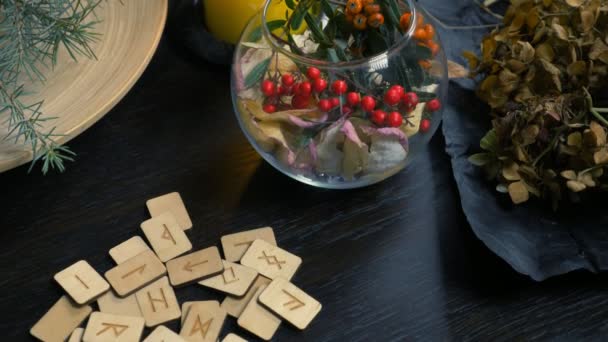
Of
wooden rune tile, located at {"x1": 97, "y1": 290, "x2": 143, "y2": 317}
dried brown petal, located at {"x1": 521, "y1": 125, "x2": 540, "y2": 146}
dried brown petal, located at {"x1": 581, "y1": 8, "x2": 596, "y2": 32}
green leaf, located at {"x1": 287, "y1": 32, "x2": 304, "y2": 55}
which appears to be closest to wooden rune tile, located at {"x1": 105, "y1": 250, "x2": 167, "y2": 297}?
wooden rune tile, located at {"x1": 97, "y1": 290, "x2": 143, "y2": 317}

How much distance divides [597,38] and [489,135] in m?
0.13

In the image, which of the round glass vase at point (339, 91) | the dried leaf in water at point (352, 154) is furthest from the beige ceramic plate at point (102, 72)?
the dried leaf in water at point (352, 154)

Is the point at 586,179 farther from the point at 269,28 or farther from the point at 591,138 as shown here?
the point at 269,28

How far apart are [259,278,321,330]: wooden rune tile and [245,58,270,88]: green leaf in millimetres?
175

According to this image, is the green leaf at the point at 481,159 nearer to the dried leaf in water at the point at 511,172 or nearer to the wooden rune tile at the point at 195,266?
the dried leaf in water at the point at 511,172

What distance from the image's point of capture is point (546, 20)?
2.33ft

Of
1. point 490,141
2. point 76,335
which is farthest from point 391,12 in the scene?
point 76,335

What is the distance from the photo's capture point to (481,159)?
0.69m

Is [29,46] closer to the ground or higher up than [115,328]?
higher up

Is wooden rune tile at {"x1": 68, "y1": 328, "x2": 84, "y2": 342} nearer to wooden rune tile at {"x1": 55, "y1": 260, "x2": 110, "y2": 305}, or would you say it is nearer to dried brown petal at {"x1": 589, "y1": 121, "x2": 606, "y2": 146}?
wooden rune tile at {"x1": 55, "y1": 260, "x2": 110, "y2": 305}

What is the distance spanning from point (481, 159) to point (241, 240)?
24 cm

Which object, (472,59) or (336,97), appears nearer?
(336,97)

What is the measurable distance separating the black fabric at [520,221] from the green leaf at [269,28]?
0.67ft

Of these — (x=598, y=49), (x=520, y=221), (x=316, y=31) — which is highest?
(x=316, y=31)
